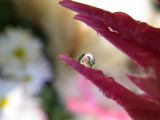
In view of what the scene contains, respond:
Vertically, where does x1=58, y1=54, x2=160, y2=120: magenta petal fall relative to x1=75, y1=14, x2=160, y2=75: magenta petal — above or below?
below

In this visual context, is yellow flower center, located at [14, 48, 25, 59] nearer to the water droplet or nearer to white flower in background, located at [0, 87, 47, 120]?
white flower in background, located at [0, 87, 47, 120]

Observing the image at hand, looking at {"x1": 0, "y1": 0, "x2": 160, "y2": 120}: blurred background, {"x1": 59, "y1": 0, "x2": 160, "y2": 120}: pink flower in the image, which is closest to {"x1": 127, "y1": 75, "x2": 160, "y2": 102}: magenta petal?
{"x1": 59, "y1": 0, "x2": 160, "y2": 120}: pink flower

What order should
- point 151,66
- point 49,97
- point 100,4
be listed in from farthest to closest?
point 49,97, point 100,4, point 151,66

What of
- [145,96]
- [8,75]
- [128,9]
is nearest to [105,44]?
[128,9]

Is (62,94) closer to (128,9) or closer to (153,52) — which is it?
(128,9)

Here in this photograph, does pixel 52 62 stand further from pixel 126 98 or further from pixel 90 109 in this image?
pixel 126 98

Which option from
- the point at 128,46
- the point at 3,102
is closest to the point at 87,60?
the point at 128,46

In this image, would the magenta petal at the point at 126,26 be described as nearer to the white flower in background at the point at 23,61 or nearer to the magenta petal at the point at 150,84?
the magenta petal at the point at 150,84

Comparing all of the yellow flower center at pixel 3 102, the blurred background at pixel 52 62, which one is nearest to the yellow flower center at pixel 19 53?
the blurred background at pixel 52 62
